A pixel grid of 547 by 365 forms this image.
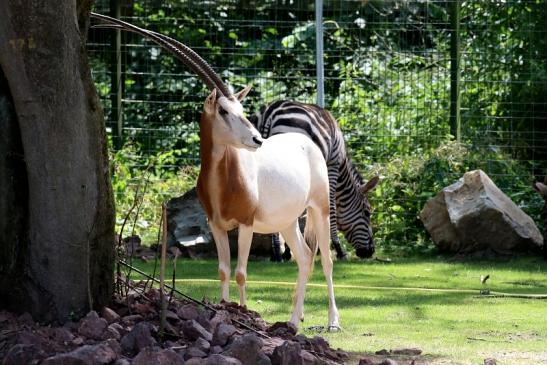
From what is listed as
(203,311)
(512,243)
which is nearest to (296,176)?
(203,311)

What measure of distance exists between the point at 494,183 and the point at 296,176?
6.94m

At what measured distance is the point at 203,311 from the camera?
573cm

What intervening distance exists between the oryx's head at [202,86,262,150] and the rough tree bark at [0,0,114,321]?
1813 mm

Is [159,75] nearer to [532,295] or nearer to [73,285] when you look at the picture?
[532,295]

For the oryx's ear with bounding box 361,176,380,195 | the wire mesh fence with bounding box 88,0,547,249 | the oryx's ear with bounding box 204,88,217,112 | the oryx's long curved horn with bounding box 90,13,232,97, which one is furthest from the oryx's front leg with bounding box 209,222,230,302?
the wire mesh fence with bounding box 88,0,547,249

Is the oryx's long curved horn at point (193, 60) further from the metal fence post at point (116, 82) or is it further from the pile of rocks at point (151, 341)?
the metal fence post at point (116, 82)

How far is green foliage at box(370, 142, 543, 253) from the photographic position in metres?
14.0

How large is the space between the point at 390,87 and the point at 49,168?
9.80m

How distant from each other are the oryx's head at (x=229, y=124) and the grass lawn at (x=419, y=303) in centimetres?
137

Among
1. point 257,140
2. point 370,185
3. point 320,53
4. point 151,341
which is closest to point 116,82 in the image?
point 320,53

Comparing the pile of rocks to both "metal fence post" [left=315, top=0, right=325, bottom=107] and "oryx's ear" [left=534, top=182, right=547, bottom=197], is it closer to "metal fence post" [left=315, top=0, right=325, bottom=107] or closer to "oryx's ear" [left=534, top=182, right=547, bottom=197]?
"oryx's ear" [left=534, top=182, right=547, bottom=197]

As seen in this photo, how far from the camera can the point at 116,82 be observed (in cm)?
1451

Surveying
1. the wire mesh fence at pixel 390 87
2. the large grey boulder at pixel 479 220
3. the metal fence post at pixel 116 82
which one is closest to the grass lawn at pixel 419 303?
the large grey boulder at pixel 479 220

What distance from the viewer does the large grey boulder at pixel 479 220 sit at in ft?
41.4
